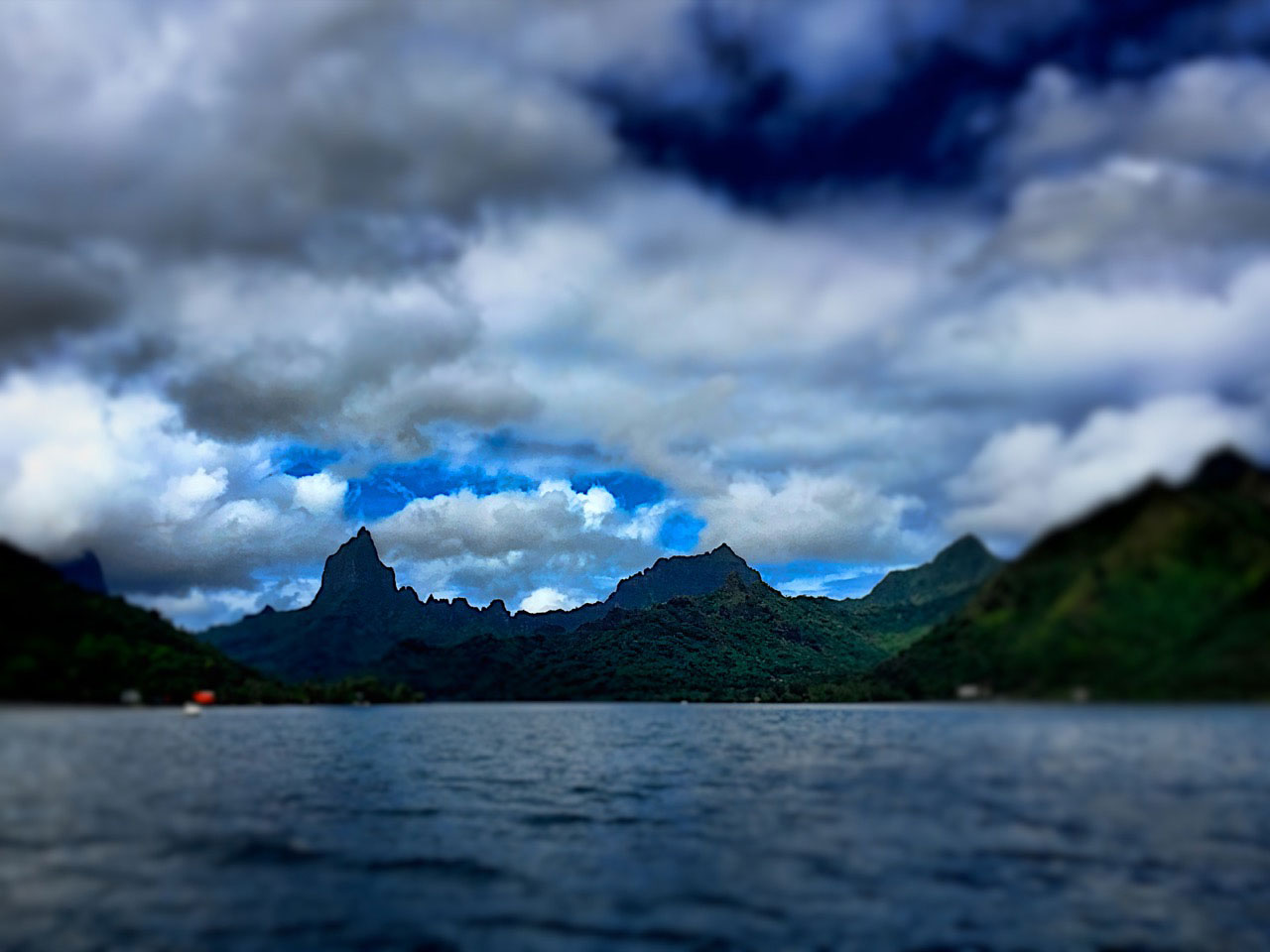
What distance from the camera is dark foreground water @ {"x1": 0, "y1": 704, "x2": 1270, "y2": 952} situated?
44344 mm

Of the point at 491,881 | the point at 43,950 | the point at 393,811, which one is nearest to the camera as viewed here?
the point at 43,950

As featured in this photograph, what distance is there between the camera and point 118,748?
147 meters

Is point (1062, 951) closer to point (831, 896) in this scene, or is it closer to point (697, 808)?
point (831, 896)

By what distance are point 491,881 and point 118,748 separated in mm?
127505

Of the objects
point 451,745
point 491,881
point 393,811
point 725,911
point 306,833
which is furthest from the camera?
point 451,745

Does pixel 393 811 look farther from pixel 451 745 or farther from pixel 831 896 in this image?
pixel 451 745

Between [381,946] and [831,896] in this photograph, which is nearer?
[381,946]

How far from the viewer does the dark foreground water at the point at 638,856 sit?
145ft

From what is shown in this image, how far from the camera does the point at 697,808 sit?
8681 cm

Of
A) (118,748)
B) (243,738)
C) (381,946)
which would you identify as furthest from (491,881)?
(243,738)

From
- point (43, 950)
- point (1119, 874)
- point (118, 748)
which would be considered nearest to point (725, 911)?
point (1119, 874)

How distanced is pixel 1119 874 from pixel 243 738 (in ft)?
603

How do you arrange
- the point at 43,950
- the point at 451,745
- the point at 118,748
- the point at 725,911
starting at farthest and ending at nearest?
the point at 451,745 < the point at 118,748 < the point at 725,911 < the point at 43,950

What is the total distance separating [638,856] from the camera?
62750mm
